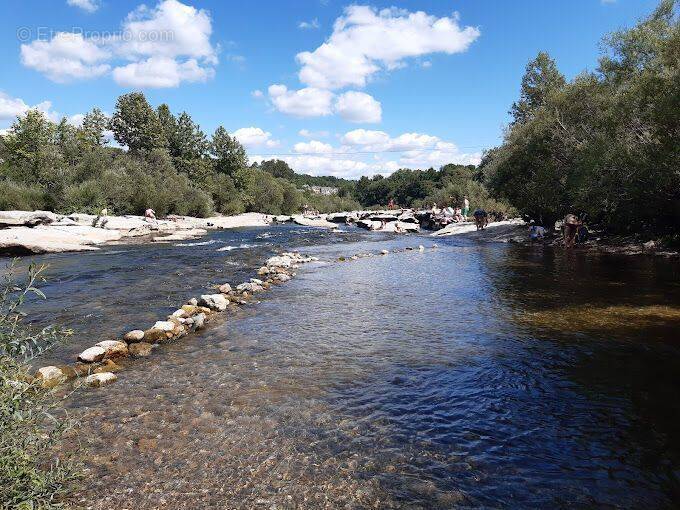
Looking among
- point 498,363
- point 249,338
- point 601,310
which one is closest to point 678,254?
point 601,310

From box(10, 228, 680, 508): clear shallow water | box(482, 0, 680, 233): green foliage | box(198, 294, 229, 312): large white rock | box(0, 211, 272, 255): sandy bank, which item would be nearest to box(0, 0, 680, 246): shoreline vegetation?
box(482, 0, 680, 233): green foliage

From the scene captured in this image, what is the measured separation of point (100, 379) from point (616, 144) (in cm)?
2580

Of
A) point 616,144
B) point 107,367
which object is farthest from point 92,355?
point 616,144

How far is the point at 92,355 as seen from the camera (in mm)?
8750

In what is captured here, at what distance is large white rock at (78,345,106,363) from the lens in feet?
28.7

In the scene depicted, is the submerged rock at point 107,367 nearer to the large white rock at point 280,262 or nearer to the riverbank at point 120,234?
the large white rock at point 280,262

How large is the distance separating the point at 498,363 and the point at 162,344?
7454 millimetres

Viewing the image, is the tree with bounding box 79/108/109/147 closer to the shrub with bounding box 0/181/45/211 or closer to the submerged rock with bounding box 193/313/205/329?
the shrub with bounding box 0/181/45/211

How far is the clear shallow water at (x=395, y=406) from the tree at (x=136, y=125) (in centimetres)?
7880

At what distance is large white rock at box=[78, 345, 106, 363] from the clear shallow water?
709 millimetres

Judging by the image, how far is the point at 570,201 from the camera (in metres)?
31.9

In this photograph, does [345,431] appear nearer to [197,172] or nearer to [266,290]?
[266,290]

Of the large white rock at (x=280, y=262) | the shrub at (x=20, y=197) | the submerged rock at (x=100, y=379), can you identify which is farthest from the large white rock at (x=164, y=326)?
the shrub at (x=20, y=197)

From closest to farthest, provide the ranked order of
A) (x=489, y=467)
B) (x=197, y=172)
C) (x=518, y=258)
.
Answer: (x=489, y=467) → (x=518, y=258) → (x=197, y=172)
